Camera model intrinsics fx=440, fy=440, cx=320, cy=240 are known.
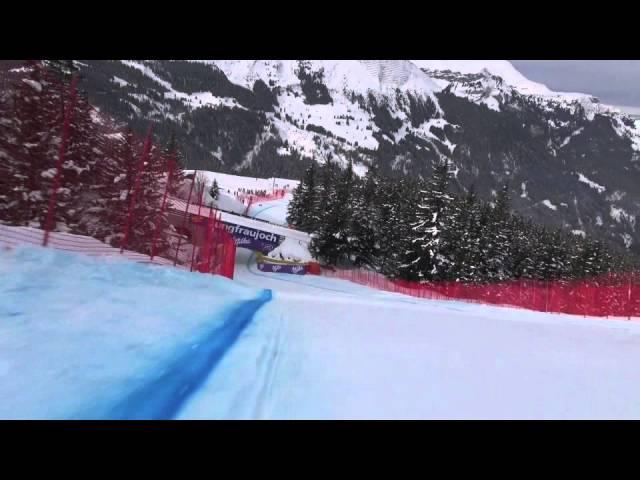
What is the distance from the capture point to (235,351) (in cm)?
536

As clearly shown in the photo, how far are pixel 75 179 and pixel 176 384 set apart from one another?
8.20 meters

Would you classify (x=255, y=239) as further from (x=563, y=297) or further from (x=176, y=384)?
(x=176, y=384)

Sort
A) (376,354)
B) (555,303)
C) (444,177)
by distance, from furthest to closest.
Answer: (444,177) → (555,303) → (376,354)

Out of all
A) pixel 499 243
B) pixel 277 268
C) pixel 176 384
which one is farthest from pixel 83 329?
pixel 499 243

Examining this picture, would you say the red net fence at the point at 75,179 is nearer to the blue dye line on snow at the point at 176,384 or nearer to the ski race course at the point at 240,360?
the ski race course at the point at 240,360

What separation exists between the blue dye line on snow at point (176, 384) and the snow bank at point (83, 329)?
0.10m

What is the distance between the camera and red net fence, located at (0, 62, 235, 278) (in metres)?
7.79

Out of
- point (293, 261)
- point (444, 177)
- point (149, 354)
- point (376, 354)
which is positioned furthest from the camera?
point (293, 261)

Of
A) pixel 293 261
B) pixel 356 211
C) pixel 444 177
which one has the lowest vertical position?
pixel 293 261

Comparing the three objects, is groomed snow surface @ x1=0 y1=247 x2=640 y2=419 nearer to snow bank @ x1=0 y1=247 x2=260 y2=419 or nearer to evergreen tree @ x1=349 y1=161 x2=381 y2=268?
snow bank @ x1=0 y1=247 x2=260 y2=419

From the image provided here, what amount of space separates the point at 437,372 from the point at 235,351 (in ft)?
7.92

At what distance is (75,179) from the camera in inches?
406
